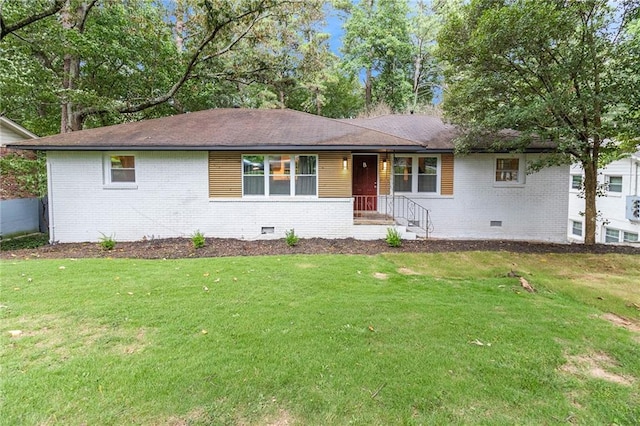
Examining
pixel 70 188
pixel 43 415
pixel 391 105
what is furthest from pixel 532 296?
pixel 391 105

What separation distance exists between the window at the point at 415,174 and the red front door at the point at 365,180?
73 cm

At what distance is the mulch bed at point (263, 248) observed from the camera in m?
8.52

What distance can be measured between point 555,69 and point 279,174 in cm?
757

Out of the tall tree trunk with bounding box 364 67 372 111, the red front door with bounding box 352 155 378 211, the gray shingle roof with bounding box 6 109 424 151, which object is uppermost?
the tall tree trunk with bounding box 364 67 372 111

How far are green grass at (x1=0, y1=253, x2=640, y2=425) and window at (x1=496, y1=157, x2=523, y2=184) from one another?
621 centimetres

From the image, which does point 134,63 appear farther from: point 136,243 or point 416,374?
point 416,374

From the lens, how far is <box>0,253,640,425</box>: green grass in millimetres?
2562

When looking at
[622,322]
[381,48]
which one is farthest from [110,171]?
[381,48]

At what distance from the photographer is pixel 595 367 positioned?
3.25m

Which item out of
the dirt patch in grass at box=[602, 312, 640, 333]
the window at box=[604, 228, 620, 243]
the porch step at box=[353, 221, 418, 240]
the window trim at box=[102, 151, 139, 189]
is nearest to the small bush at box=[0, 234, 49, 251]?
the window trim at box=[102, 151, 139, 189]

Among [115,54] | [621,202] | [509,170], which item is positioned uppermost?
[115,54]

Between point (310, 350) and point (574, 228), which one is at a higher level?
point (310, 350)

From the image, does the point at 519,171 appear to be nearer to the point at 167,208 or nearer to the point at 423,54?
the point at 167,208

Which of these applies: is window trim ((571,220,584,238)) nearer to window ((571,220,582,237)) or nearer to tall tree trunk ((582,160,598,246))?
window ((571,220,582,237))
